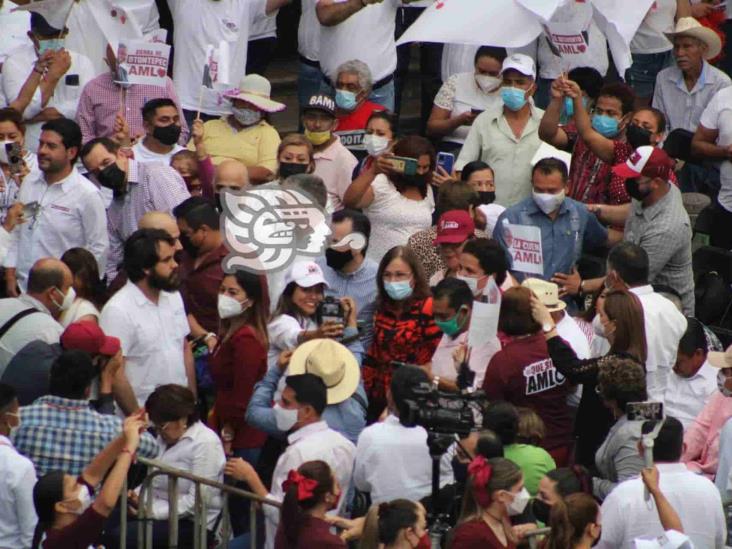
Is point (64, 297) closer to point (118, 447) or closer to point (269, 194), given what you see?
point (269, 194)

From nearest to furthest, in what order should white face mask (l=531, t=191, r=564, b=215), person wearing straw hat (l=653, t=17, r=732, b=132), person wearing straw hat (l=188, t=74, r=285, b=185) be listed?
white face mask (l=531, t=191, r=564, b=215), person wearing straw hat (l=188, t=74, r=285, b=185), person wearing straw hat (l=653, t=17, r=732, b=132)

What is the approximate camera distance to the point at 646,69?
591 inches

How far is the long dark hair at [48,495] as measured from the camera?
8539mm

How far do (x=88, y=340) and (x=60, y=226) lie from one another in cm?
192

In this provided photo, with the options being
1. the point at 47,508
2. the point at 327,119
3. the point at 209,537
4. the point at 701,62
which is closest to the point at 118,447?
the point at 47,508

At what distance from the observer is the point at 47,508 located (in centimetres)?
856

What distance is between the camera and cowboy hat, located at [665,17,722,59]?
1396cm

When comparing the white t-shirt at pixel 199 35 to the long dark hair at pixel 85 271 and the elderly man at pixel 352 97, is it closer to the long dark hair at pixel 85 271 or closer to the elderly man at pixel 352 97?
the elderly man at pixel 352 97

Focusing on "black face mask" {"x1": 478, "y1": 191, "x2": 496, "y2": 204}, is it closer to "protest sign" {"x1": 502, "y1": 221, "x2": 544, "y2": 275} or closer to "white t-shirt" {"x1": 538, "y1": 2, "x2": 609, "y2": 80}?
"protest sign" {"x1": 502, "y1": 221, "x2": 544, "y2": 275}

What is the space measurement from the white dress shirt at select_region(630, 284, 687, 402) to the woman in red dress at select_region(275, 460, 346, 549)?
2226mm

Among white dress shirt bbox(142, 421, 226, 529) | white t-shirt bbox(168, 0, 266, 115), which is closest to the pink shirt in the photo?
white dress shirt bbox(142, 421, 226, 529)

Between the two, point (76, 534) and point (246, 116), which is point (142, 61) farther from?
point (76, 534)

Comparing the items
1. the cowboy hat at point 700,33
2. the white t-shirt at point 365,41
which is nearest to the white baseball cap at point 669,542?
the white t-shirt at point 365,41

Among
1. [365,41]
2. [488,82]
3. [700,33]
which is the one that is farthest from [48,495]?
[700,33]
